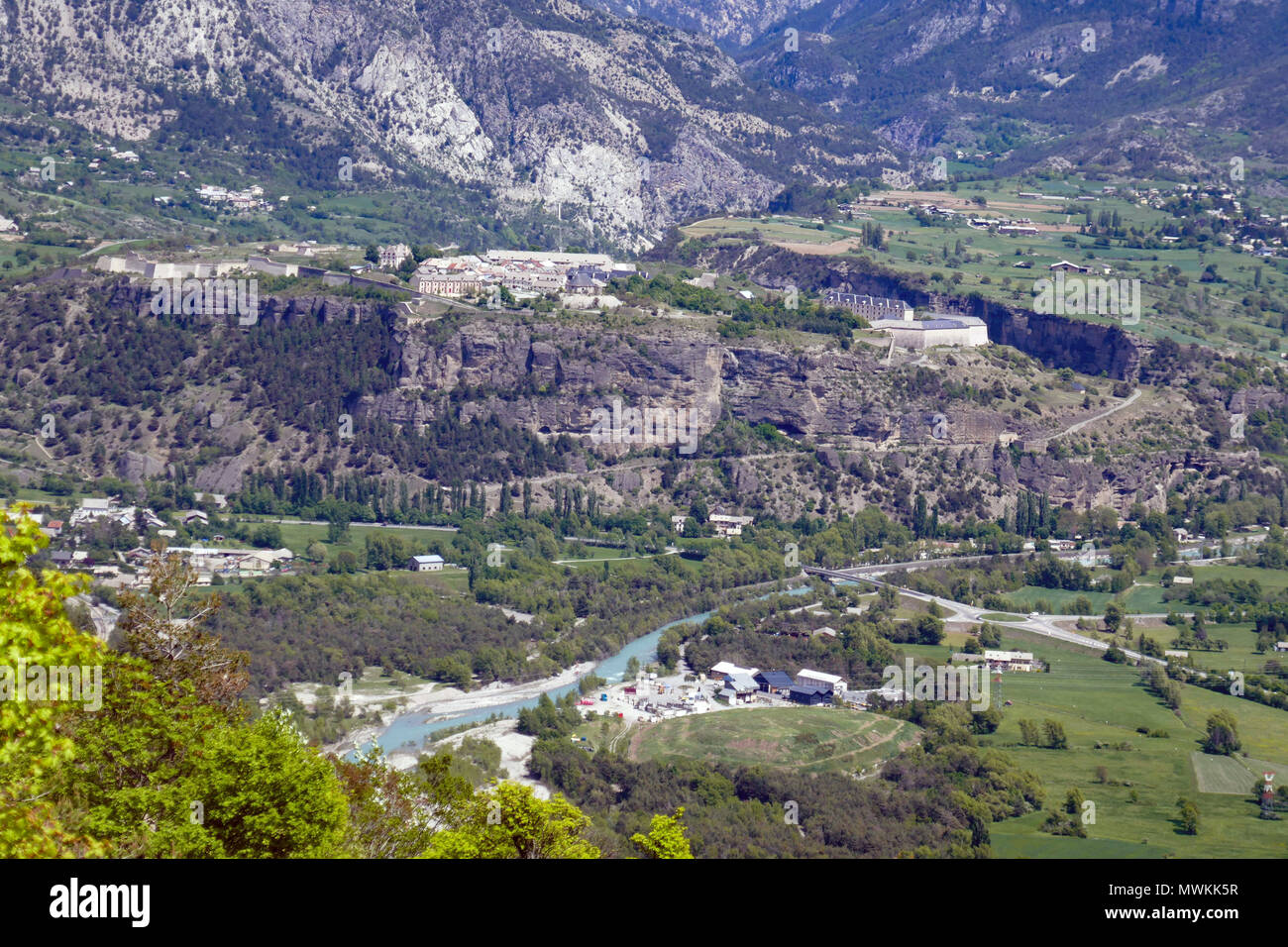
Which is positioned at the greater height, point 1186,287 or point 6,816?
point 1186,287

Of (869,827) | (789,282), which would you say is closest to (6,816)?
(869,827)

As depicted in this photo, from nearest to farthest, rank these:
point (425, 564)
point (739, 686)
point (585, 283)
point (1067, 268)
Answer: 1. point (739, 686)
2. point (425, 564)
3. point (585, 283)
4. point (1067, 268)

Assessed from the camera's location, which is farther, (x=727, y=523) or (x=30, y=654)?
(x=727, y=523)

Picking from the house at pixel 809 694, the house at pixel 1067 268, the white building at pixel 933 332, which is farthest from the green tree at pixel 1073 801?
the house at pixel 1067 268

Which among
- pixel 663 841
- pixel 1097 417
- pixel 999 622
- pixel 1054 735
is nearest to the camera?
pixel 663 841

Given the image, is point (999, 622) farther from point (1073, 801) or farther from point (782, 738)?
point (1073, 801)
